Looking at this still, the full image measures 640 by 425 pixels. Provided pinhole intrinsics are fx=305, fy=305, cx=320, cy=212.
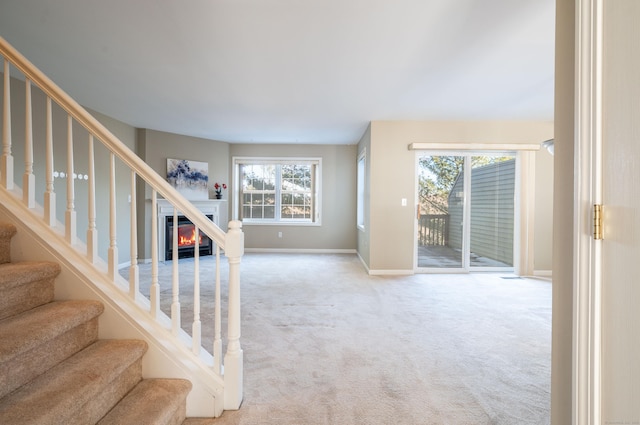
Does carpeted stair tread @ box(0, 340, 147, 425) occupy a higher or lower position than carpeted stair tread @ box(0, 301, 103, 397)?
lower

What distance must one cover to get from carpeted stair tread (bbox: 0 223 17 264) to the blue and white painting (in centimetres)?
446

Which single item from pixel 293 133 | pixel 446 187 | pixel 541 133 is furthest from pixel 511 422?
pixel 293 133

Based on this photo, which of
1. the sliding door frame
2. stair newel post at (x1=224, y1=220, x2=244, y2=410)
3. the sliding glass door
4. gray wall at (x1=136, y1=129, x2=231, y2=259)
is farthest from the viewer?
gray wall at (x1=136, y1=129, x2=231, y2=259)

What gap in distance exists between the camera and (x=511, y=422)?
→ 1.57m

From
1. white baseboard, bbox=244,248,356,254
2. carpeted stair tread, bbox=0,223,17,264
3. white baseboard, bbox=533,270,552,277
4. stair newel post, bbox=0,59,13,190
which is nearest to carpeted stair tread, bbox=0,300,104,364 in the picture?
carpeted stair tread, bbox=0,223,17,264

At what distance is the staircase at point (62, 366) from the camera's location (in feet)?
3.47

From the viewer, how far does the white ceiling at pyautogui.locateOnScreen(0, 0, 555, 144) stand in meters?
2.10

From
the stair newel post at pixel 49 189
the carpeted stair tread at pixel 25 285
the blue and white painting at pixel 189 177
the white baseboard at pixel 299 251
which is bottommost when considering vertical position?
the white baseboard at pixel 299 251

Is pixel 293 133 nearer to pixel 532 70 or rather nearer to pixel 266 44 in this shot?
pixel 266 44

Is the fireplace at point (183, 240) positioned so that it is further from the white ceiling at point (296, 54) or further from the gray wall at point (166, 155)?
the white ceiling at point (296, 54)

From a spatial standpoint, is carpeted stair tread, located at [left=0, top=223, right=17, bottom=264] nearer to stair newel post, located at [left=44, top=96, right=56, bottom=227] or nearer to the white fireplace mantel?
stair newel post, located at [left=44, top=96, right=56, bottom=227]

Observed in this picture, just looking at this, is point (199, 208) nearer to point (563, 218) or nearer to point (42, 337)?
point (42, 337)

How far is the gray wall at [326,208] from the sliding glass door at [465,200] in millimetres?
2129

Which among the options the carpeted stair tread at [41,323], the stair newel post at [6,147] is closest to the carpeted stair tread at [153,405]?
the carpeted stair tread at [41,323]
